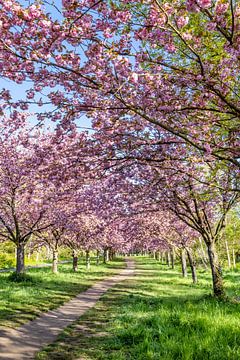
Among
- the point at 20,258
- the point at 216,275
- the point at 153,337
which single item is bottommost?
the point at 153,337

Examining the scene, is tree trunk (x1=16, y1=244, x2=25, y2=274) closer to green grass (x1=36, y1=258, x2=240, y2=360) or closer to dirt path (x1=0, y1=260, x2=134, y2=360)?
dirt path (x1=0, y1=260, x2=134, y2=360)

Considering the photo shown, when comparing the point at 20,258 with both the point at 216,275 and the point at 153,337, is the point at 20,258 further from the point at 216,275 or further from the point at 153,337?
the point at 153,337

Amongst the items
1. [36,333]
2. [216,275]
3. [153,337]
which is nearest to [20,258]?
[216,275]

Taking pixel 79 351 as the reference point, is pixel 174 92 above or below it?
above

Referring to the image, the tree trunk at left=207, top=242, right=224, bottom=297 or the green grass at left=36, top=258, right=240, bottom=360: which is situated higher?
the tree trunk at left=207, top=242, right=224, bottom=297

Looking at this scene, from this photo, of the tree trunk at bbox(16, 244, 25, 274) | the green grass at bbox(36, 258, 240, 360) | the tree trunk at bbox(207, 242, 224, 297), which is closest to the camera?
the green grass at bbox(36, 258, 240, 360)

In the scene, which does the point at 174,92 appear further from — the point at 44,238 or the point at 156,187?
the point at 44,238

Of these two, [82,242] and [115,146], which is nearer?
[115,146]

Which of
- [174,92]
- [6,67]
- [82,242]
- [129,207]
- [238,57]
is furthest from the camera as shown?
[82,242]

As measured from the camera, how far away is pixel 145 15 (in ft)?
20.6

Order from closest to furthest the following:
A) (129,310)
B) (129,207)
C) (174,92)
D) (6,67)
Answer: (6,67), (174,92), (129,310), (129,207)

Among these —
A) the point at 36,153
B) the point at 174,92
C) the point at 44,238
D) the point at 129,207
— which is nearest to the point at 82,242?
the point at 44,238

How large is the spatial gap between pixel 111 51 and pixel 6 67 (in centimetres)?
216

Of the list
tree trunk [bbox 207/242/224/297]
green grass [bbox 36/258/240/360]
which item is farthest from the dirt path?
tree trunk [bbox 207/242/224/297]
